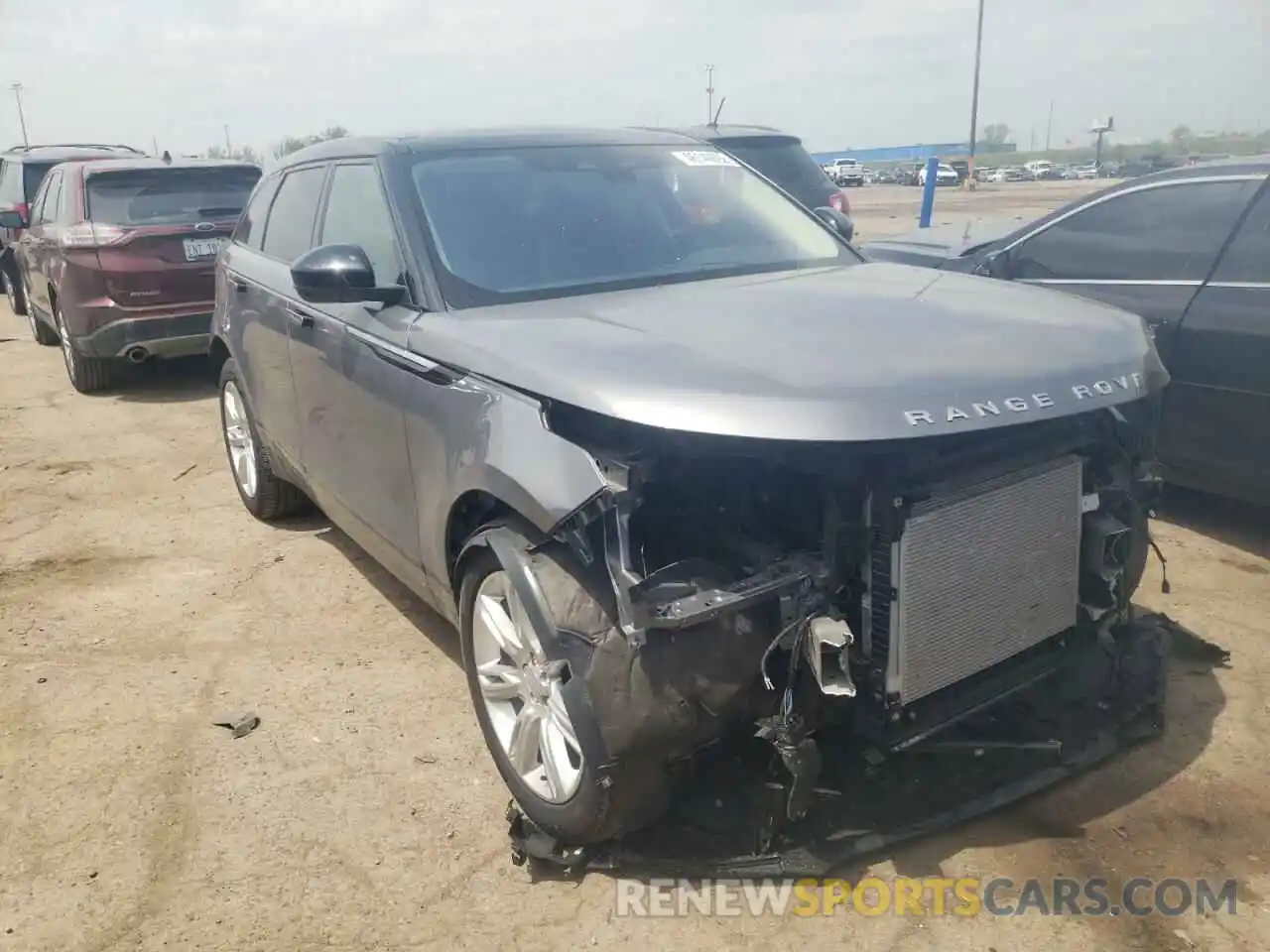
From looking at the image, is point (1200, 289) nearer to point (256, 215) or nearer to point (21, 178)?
point (256, 215)

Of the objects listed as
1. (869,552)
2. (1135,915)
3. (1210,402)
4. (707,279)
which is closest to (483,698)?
(869,552)

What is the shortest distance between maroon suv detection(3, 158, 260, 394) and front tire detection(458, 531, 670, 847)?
5.94m

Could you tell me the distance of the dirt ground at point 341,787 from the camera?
262 cm

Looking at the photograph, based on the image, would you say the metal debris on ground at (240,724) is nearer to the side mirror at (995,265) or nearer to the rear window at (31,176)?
the side mirror at (995,265)

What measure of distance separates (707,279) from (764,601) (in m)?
1.39

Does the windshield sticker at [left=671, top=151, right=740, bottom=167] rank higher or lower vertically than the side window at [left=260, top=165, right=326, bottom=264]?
higher

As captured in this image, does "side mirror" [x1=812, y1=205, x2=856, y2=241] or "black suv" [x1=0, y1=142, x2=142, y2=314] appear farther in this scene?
"black suv" [x1=0, y1=142, x2=142, y2=314]

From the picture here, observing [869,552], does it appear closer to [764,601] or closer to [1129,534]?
[764,601]

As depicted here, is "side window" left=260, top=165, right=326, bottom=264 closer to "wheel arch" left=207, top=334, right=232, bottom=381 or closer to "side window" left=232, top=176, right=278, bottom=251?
"side window" left=232, top=176, right=278, bottom=251

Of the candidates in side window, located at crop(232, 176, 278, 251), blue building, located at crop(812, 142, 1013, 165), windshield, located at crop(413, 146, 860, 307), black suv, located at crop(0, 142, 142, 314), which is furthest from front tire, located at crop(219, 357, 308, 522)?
blue building, located at crop(812, 142, 1013, 165)

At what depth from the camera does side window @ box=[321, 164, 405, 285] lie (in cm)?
353

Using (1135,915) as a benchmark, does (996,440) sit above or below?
above

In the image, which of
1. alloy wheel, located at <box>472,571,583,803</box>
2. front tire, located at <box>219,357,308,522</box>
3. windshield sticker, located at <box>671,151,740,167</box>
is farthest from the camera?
front tire, located at <box>219,357,308,522</box>

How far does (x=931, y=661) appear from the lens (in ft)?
8.76
